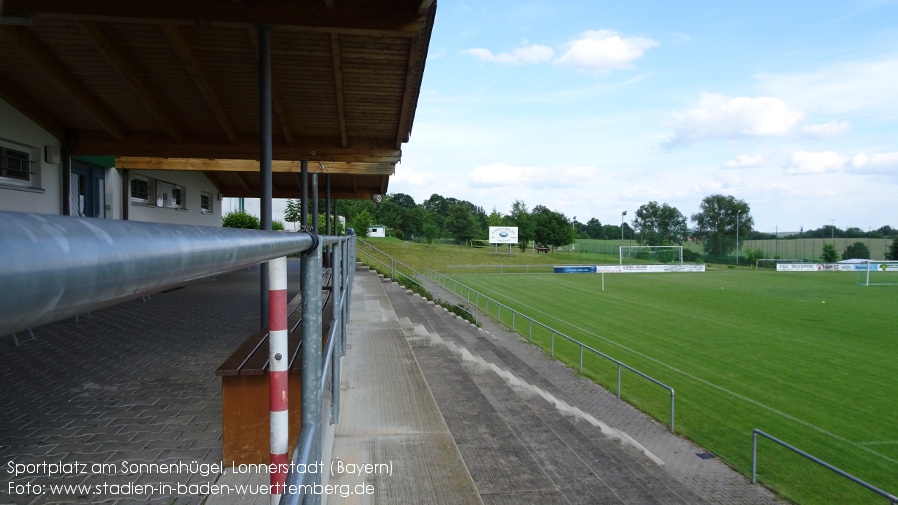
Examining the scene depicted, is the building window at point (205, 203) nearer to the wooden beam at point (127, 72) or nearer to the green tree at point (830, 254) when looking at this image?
the wooden beam at point (127, 72)

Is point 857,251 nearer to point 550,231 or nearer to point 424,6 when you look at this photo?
point 550,231

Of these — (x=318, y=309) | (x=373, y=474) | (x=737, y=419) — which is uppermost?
(x=318, y=309)

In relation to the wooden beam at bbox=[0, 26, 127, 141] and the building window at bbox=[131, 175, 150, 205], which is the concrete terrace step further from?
the building window at bbox=[131, 175, 150, 205]

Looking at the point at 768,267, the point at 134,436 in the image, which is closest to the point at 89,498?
the point at 134,436

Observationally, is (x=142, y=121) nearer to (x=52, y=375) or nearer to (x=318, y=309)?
(x=52, y=375)

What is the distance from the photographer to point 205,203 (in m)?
20.6

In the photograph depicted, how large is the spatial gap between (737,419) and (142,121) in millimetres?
12897

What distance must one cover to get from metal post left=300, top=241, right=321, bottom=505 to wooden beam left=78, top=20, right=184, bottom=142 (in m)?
7.71

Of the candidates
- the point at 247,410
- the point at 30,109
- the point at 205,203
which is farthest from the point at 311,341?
the point at 205,203

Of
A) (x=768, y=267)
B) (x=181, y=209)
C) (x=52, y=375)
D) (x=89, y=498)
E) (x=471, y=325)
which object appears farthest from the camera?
(x=768, y=267)

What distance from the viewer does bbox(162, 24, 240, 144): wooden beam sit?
781 centimetres

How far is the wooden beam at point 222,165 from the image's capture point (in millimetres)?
13023

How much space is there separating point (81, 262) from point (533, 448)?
7372mm

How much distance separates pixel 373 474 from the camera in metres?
4.63
